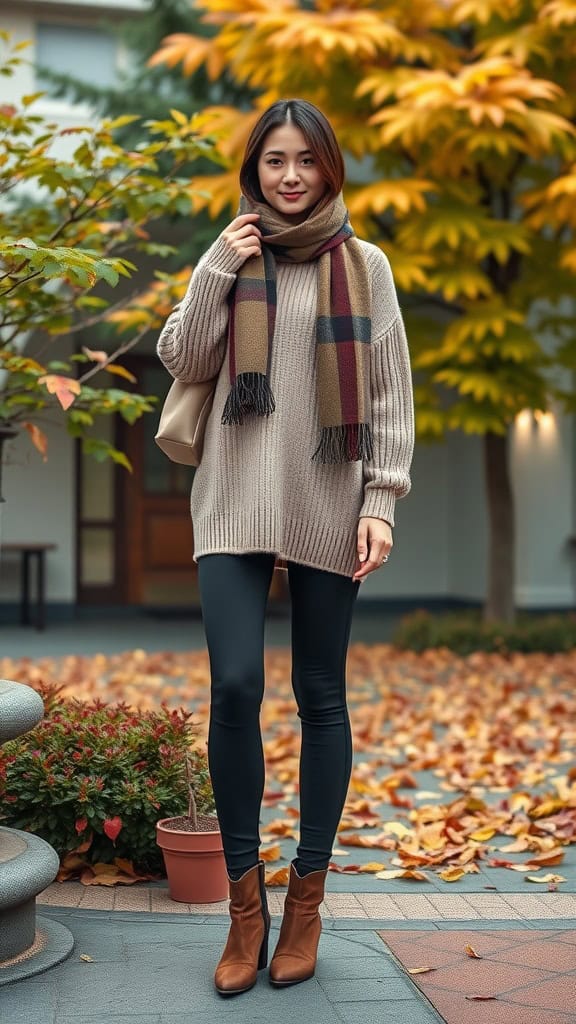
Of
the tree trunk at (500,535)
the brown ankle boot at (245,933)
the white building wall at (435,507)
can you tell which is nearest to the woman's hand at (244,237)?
the brown ankle boot at (245,933)

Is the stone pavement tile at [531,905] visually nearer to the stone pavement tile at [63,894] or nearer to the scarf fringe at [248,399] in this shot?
the stone pavement tile at [63,894]

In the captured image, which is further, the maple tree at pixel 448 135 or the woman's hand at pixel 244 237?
the maple tree at pixel 448 135

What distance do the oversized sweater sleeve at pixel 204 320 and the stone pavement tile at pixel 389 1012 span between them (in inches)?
55.7

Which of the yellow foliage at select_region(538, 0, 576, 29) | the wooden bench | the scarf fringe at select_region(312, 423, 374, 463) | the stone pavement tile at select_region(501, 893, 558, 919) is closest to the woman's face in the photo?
the scarf fringe at select_region(312, 423, 374, 463)

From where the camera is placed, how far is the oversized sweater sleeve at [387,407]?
2.82 meters

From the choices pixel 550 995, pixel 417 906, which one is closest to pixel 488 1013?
pixel 550 995

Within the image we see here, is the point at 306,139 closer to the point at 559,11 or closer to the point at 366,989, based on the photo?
the point at 366,989

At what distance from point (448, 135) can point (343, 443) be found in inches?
235

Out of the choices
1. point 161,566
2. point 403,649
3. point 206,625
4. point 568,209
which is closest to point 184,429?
point 206,625

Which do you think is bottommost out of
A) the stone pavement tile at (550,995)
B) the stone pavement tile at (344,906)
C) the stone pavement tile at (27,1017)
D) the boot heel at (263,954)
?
the stone pavement tile at (344,906)

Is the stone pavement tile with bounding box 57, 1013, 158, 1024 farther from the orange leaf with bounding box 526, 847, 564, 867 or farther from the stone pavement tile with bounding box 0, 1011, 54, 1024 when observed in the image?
the orange leaf with bounding box 526, 847, 564, 867

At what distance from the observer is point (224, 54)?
859 cm

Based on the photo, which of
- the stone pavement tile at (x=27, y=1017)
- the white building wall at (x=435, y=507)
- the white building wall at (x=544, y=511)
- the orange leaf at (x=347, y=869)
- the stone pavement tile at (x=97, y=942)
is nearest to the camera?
the stone pavement tile at (x=27, y=1017)

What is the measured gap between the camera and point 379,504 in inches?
110
